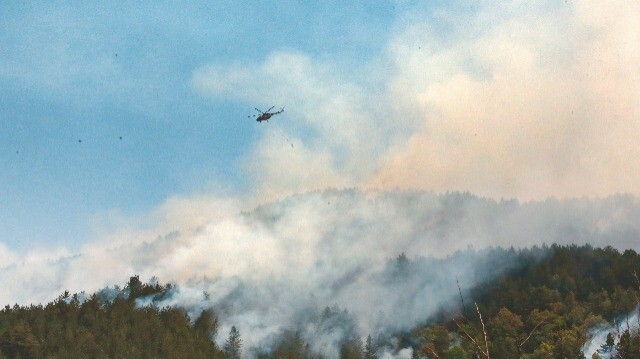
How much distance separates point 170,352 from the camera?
155250 mm

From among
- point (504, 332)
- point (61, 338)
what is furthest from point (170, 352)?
point (504, 332)

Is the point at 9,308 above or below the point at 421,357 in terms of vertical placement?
above

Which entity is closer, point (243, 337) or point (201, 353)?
point (201, 353)

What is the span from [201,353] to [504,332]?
89.2 meters

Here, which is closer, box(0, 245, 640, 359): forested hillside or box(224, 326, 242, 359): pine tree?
box(0, 245, 640, 359): forested hillside

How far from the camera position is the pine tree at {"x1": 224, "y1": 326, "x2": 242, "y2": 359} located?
184 m

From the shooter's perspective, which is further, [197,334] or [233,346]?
[197,334]

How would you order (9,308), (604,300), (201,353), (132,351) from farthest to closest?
(604,300) < (9,308) < (201,353) < (132,351)

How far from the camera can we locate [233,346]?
18725 cm

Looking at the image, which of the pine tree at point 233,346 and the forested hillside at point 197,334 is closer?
the forested hillside at point 197,334

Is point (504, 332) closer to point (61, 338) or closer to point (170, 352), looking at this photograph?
point (170, 352)

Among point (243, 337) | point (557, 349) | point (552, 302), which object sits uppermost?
point (243, 337)

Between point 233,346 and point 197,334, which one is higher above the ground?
point 197,334

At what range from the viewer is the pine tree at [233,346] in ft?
604
